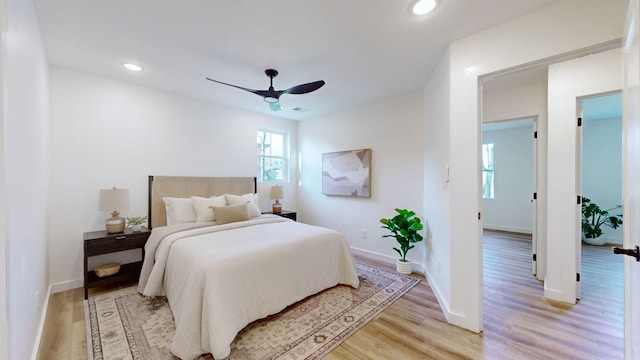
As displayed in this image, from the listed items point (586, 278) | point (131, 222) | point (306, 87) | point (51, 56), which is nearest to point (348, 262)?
point (306, 87)

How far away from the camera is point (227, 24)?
2.02 meters

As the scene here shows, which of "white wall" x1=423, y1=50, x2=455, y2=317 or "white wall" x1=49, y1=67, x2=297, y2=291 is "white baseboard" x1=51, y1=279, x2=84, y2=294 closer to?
"white wall" x1=49, y1=67, x2=297, y2=291

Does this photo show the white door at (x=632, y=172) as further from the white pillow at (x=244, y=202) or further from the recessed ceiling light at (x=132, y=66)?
the recessed ceiling light at (x=132, y=66)

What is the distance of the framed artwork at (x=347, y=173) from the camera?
4082mm

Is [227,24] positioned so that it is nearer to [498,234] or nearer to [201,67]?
[201,67]

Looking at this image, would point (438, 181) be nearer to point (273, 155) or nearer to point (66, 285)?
point (273, 155)

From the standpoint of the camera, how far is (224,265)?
77.5 inches

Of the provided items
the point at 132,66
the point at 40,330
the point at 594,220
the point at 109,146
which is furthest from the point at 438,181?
the point at 594,220

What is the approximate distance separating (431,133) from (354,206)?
1786 mm

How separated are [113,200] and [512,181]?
7.77m

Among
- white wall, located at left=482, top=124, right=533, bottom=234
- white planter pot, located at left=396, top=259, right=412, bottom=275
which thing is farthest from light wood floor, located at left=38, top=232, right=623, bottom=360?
white wall, located at left=482, top=124, right=533, bottom=234

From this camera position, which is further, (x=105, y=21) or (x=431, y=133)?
(x=431, y=133)

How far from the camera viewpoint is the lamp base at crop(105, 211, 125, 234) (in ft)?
9.39

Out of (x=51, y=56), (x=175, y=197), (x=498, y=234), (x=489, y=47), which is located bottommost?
(x=498, y=234)
